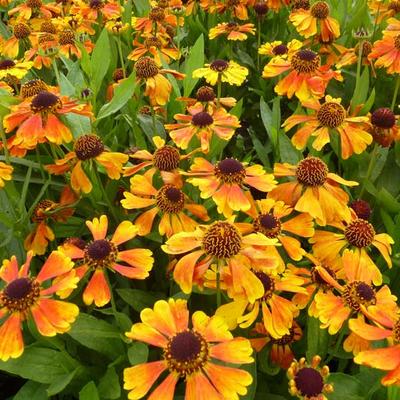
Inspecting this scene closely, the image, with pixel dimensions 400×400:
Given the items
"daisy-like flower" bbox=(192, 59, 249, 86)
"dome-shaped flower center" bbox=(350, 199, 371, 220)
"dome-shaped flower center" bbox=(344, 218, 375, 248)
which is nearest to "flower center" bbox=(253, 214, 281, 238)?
"dome-shaped flower center" bbox=(344, 218, 375, 248)

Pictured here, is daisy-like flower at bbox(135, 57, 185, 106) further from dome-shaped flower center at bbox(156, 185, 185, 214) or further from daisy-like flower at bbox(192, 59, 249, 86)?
dome-shaped flower center at bbox(156, 185, 185, 214)

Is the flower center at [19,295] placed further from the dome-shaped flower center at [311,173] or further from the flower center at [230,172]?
the dome-shaped flower center at [311,173]

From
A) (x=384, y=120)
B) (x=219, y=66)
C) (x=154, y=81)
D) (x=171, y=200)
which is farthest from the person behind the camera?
(x=219, y=66)

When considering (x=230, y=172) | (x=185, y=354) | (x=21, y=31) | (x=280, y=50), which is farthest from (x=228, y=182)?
(x=21, y=31)

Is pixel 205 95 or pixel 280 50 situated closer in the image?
pixel 205 95

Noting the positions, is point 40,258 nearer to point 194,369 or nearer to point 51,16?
point 194,369

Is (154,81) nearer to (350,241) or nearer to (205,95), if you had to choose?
(205,95)
